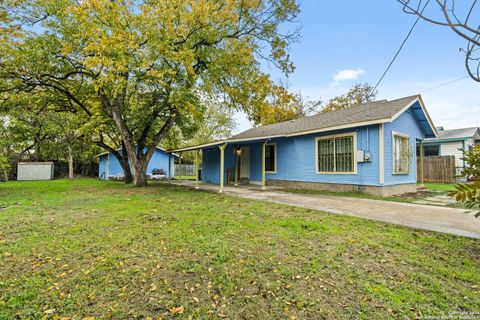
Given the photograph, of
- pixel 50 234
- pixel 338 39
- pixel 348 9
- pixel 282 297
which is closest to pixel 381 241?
pixel 282 297

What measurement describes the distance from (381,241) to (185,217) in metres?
3.83

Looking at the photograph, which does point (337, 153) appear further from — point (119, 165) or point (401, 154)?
point (119, 165)

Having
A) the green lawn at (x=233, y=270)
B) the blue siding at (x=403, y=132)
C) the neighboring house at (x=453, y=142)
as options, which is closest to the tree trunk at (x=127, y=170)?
the green lawn at (x=233, y=270)

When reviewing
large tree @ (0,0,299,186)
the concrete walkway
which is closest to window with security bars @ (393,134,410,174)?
the concrete walkway

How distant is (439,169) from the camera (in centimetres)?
1420

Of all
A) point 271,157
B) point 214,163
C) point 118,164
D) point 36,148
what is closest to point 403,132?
point 271,157

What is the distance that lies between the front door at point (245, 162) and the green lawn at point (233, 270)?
918 centimetres

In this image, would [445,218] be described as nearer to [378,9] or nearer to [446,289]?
[446,289]

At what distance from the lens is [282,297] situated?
2270 mm

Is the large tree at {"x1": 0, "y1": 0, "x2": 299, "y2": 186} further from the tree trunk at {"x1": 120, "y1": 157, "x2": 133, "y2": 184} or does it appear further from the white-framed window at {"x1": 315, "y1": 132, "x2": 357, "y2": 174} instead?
the white-framed window at {"x1": 315, "y1": 132, "x2": 357, "y2": 174}

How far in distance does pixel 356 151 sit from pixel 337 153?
0.83 metres

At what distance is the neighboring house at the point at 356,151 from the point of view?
8734mm

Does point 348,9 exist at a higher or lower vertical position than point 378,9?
higher

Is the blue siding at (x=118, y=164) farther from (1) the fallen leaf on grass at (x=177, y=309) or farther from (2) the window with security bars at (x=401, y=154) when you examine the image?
(1) the fallen leaf on grass at (x=177, y=309)
